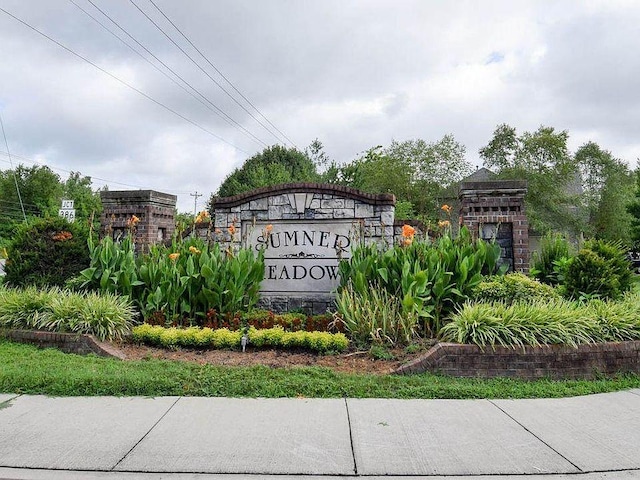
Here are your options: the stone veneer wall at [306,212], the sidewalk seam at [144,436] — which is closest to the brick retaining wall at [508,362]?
the sidewalk seam at [144,436]

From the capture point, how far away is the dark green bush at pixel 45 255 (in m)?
8.35

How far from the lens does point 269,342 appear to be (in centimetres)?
629

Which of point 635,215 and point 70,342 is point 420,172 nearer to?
point 635,215

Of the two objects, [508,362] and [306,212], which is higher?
[306,212]

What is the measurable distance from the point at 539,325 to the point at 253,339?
3.45 m

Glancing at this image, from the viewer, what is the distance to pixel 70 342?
20.9 feet

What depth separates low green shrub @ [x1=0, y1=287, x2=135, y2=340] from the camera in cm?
654

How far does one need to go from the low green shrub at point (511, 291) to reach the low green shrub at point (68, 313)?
16.1 feet

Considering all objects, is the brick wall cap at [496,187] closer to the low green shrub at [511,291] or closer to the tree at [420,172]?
the low green shrub at [511,291]

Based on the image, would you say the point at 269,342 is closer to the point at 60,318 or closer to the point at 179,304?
the point at 179,304

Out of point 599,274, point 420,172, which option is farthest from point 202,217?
point 420,172

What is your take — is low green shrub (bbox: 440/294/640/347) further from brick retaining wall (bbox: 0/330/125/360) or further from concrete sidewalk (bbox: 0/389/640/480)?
brick retaining wall (bbox: 0/330/125/360)

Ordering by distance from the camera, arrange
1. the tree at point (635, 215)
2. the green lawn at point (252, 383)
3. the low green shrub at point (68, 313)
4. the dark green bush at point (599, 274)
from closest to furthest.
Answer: the green lawn at point (252, 383)
the low green shrub at point (68, 313)
the dark green bush at point (599, 274)
the tree at point (635, 215)

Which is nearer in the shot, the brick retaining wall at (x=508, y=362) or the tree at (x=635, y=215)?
the brick retaining wall at (x=508, y=362)
